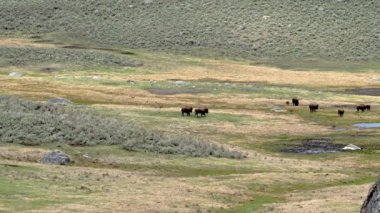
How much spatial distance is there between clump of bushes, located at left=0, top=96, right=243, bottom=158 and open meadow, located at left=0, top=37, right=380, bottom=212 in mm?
126

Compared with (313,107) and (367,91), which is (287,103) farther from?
(367,91)

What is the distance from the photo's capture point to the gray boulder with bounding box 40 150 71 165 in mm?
49906

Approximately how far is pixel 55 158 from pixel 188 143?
12.1 m

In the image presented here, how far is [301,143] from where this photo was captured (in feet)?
216

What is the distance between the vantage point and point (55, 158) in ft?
164

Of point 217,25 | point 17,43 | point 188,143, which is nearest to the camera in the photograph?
point 188,143

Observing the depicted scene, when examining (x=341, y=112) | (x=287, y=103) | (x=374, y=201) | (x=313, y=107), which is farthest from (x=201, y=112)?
(x=374, y=201)

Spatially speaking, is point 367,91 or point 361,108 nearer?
point 361,108

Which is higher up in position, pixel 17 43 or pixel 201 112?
pixel 17 43

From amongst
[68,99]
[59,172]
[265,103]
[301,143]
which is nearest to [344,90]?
[265,103]

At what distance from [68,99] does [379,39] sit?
8672cm

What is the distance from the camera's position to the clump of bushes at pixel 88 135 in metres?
56.6

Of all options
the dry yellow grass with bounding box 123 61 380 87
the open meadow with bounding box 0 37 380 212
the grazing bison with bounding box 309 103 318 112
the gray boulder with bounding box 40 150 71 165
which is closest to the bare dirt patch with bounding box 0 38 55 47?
the open meadow with bounding box 0 37 380 212

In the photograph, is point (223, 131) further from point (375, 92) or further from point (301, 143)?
point (375, 92)
